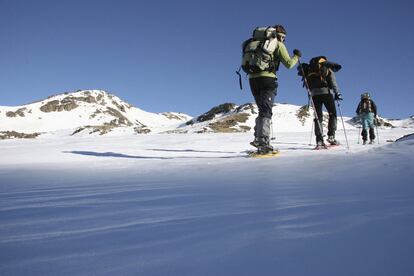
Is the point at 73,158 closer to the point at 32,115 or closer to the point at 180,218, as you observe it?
the point at 180,218

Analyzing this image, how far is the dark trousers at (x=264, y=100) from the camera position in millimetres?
7023

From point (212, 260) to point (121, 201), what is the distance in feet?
4.72

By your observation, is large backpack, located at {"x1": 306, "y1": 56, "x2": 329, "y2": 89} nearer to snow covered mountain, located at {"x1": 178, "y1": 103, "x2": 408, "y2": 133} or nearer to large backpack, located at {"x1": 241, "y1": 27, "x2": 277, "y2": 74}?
large backpack, located at {"x1": 241, "y1": 27, "x2": 277, "y2": 74}

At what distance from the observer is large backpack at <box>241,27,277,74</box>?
6.66 meters

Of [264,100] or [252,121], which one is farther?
[252,121]

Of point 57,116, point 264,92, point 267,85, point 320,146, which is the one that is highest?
point 57,116

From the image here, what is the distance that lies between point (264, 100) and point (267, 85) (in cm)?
29

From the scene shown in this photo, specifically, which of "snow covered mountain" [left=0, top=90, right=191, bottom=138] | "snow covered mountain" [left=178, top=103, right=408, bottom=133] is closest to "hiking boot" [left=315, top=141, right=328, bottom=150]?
"snow covered mountain" [left=178, top=103, right=408, bottom=133]

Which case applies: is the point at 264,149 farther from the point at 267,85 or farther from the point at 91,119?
the point at 91,119

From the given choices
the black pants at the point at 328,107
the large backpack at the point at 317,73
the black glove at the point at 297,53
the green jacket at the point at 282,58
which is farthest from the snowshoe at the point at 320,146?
the black glove at the point at 297,53

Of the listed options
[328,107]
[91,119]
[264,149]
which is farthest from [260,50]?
[91,119]

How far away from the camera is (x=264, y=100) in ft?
Result: 23.2

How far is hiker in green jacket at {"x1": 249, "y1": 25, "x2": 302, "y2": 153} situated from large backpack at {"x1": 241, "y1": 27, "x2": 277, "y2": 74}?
114 mm

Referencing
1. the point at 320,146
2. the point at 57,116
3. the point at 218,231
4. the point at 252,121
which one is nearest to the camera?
the point at 218,231
